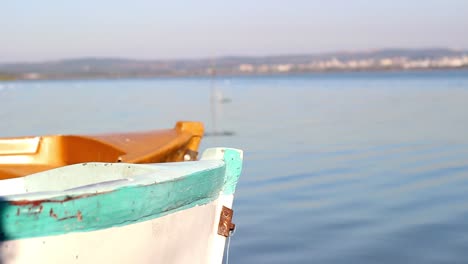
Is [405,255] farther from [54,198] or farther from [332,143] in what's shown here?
[332,143]

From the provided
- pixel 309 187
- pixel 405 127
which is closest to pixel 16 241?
pixel 309 187

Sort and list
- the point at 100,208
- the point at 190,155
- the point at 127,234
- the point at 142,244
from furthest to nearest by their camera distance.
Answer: the point at 190,155 → the point at 142,244 → the point at 127,234 → the point at 100,208

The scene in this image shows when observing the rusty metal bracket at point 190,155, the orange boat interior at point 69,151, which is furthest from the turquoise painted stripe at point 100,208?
the rusty metal bracket at point 190,155

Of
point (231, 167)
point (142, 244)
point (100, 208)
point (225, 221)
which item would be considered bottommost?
point (142, 244)

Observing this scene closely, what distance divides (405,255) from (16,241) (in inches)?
199

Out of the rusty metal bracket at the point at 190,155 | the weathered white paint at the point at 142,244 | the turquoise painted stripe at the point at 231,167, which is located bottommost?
the weathered white paint at the point at 142,244

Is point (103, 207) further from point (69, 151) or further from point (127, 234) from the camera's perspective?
point (69, 151)

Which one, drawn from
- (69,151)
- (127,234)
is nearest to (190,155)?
(69,151)

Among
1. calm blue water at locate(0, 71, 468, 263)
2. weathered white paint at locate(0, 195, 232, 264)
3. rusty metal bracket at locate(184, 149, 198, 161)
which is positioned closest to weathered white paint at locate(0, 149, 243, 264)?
weathered white paint at locate(0, 195, 232, 264)

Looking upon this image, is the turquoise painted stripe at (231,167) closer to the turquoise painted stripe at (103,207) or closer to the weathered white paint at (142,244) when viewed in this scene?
the weathered white paint at (142,244)

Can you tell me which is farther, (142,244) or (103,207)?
(142,244)

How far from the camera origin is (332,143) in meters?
18.5

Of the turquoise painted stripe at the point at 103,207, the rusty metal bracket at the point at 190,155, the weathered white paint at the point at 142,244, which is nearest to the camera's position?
the turquoise painted stripe at the point at 103,207

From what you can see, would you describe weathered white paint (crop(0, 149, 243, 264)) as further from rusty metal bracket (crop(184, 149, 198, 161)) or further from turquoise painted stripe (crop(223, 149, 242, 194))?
rusty metal bracket (crop(184, 149, 198, 161))
